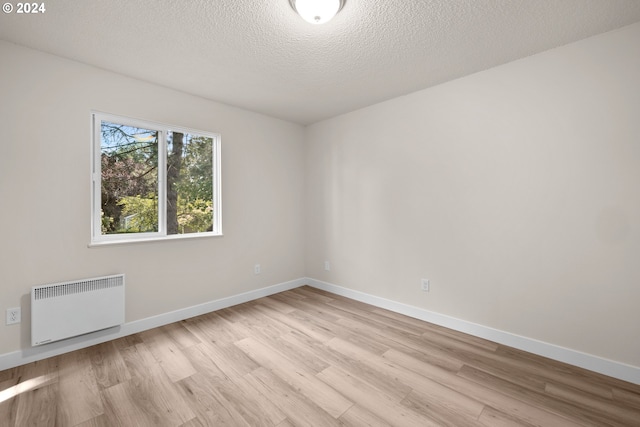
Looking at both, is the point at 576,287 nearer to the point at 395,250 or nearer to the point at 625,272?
the point at 625,272

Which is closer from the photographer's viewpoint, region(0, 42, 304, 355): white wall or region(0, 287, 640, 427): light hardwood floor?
region(0, 287, 640, 427): light hardwood floor

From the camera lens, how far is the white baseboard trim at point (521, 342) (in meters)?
1.99

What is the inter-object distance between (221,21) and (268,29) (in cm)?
32

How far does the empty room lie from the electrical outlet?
24 mm

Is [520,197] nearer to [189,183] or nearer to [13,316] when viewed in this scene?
[189,183]

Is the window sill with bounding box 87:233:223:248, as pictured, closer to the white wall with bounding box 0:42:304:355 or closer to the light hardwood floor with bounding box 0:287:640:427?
the white wall with bounding box 0:42:304:355

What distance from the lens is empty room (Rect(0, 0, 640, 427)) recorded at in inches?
70.7

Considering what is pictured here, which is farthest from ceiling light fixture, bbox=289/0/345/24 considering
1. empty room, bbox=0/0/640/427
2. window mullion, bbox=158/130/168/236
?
window mullion, bbox=158/130/168/236

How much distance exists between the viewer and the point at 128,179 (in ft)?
9.09

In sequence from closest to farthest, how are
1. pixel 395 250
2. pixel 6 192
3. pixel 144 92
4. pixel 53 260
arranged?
pixel 6 192
pixel 53 260
pixel 144 92
pixel 395 250

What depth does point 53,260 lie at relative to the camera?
2.30 meters

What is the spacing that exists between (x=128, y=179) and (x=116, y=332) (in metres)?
1.47

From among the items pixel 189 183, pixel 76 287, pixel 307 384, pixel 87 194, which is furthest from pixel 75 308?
pixel 307 384

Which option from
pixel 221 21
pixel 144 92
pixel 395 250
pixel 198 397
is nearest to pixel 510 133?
pixel 395 250
